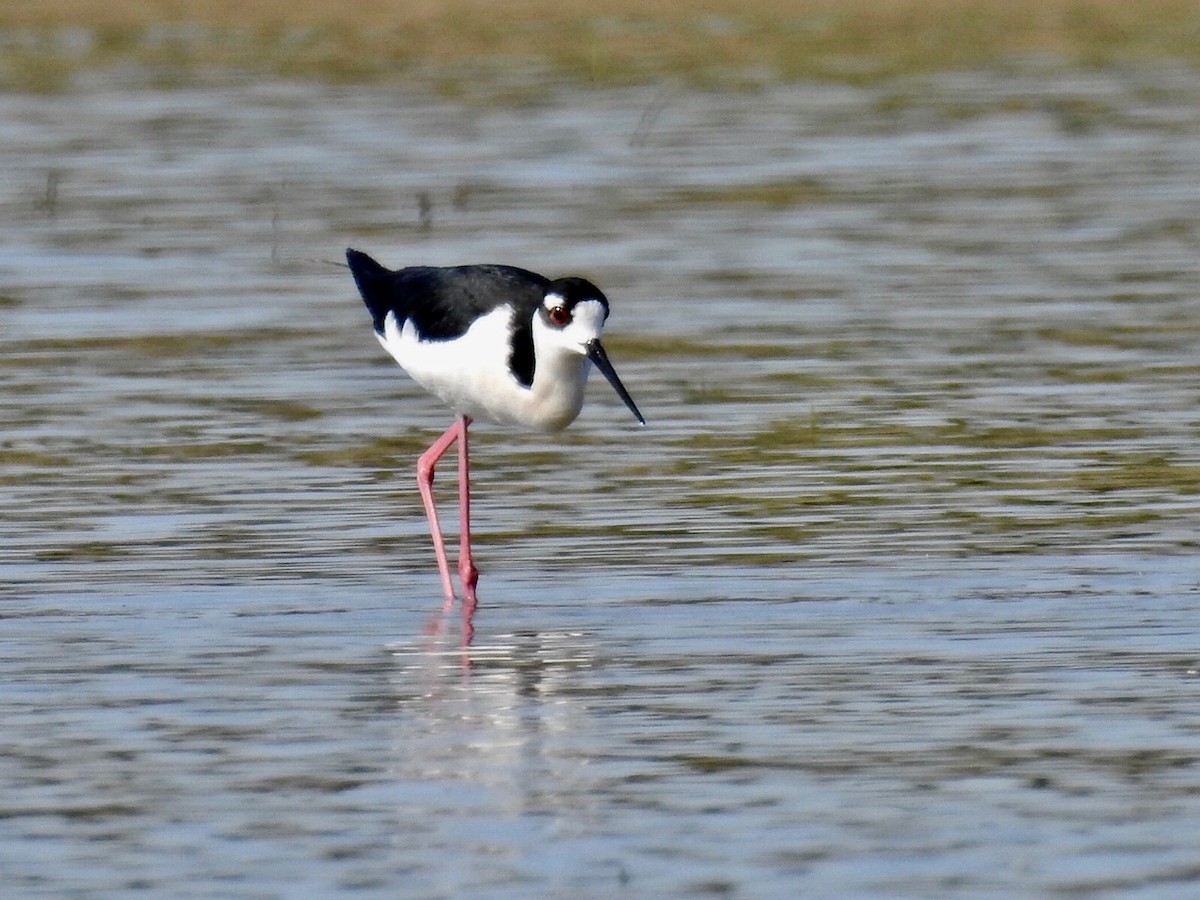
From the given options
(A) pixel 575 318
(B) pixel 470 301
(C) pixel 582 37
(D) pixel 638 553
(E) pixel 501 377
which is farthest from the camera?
(C) pixel 582 37

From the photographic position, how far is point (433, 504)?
10500 mm

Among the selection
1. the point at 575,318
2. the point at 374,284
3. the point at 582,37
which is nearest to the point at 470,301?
the point at 575,318

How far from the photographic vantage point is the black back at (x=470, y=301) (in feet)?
33.0

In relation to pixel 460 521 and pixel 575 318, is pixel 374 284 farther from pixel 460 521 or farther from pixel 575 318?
pixel 575 318

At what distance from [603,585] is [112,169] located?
1349 centimetres

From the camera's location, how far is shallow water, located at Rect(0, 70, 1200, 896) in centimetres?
665

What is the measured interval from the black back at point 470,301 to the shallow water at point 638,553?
72 cm

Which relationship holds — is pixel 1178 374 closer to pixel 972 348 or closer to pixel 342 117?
pixel 972 348

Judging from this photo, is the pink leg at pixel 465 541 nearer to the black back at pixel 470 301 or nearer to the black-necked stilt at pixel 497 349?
the black-necked stilt at pixel 497 349

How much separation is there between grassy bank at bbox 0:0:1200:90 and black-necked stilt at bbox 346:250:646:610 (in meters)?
17.1

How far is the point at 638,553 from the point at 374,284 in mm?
1998

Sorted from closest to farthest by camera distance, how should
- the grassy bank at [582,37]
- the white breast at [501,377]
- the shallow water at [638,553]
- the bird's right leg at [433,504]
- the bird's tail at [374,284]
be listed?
the shallow water at [638,553] → the bird's right leg at [433,504] → the white breast at [501,377] → the bird's tail at [374,284] → the grassy bank at [582,37]

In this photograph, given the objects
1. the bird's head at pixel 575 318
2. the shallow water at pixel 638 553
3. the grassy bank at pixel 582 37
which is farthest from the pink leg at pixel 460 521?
the grassy bank at pixel 582 37

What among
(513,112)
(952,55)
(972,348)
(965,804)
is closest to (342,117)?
(513,112)
